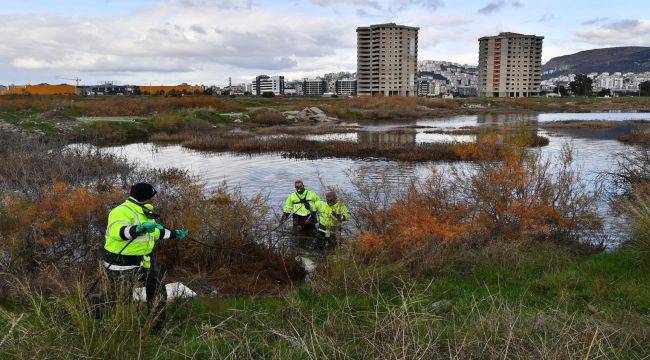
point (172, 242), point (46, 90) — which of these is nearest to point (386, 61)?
point (46, 90)

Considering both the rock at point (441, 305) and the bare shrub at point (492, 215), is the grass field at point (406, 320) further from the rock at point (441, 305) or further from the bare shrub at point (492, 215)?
the bare shrub at point (492, 215)

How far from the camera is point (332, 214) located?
1126cm

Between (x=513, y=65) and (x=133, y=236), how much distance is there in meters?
174

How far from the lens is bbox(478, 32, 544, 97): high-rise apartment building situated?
16338 centimetres

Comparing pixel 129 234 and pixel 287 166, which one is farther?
pixel 287 166

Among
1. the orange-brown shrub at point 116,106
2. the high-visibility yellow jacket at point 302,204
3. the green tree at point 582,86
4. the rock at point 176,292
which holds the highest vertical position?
the green tree at point 582,86

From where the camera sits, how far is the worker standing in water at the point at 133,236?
602cm

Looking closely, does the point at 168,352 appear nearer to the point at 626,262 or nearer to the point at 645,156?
the point at 626,262

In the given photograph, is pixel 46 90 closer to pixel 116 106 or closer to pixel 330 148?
pixel 116 106

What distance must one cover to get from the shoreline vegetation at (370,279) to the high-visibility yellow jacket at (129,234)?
68 centimetres

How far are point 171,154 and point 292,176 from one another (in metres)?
10.6

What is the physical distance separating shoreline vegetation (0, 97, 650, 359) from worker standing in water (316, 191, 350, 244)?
480 millimetres

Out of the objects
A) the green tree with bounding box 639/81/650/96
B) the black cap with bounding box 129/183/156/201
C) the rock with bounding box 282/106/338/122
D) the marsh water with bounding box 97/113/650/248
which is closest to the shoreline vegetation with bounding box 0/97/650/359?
the black cap with bounding box 129/183/156/201

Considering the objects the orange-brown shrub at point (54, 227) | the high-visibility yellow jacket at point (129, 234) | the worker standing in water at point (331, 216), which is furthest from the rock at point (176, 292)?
the worker standing in water at point (331, 216)
